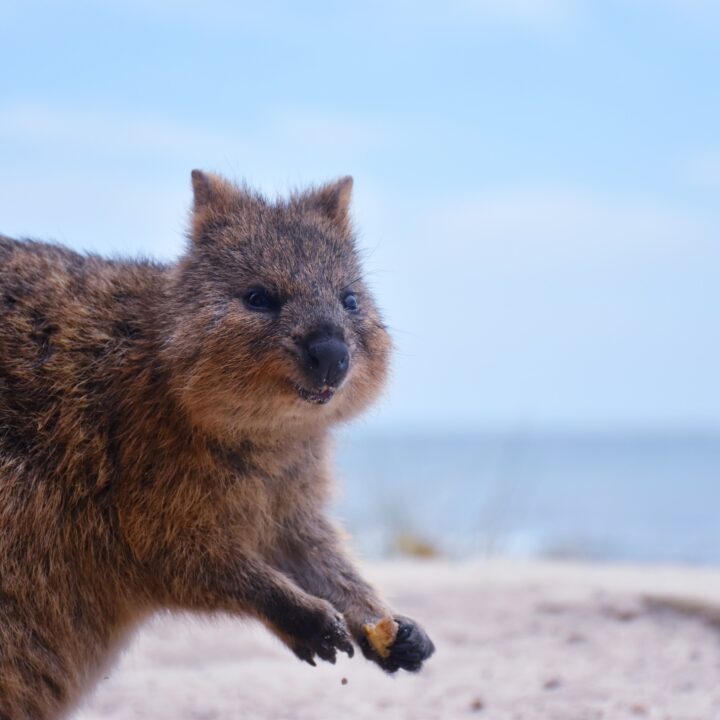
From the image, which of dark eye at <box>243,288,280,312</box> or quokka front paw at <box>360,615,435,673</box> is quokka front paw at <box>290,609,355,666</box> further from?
dark eye at <box>243,288,280,312</box>

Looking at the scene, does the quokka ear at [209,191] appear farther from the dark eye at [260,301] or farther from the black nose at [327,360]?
the black nose at [327,360]

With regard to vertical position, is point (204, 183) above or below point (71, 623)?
above

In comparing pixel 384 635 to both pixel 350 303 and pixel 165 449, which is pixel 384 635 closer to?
pixel 165 449

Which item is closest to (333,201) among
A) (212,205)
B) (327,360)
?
(212,205)

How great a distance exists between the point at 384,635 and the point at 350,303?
1.58 metres

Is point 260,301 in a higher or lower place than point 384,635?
higher

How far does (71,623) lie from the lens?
551 centimetres

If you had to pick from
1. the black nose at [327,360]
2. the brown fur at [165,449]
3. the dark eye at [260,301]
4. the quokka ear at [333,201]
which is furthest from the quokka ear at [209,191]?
the black nose at [327,360]

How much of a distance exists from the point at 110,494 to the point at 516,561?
7.43 metres

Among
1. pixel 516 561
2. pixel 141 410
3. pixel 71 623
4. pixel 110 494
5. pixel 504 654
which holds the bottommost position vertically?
pixel 71 623

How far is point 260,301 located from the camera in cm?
566

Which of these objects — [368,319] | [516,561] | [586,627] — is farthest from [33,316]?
[516,561]

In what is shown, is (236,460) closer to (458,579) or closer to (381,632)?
(381,632)

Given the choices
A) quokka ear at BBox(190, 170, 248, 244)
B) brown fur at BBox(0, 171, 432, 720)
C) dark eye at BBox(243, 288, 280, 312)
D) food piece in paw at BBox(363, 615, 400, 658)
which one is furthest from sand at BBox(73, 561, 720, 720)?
quokka ear at BBox(190, 170, 248, 244)
